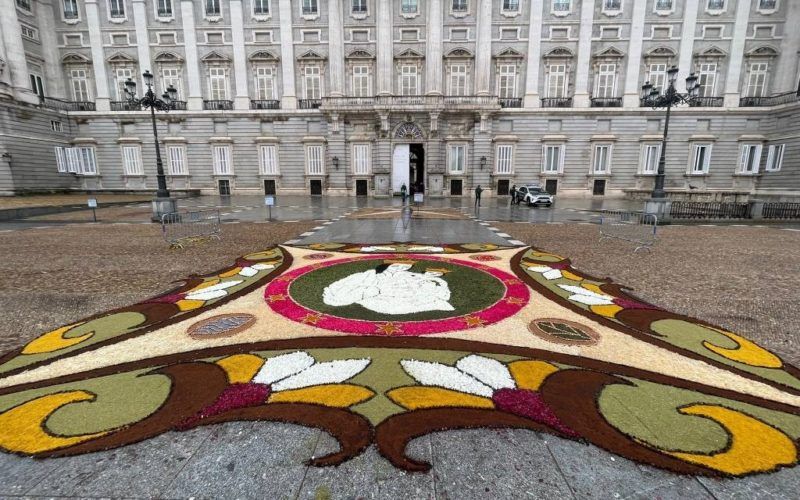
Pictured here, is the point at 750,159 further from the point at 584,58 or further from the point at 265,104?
the point at 265,104

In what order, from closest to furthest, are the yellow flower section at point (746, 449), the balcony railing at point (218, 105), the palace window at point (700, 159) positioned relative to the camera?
the yellow flower section at point (746, 449)
the palace window at point (700, 159)
the balcony railing at point (218, 105)

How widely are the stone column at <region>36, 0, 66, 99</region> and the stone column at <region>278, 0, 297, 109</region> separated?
20102mm

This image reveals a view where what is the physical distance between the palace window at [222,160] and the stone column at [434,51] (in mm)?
18743

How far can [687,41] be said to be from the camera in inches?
1186

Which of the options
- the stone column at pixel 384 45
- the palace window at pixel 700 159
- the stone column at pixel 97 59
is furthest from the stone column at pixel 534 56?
the stone column at pixel 97 59

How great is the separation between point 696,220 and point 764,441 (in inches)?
651

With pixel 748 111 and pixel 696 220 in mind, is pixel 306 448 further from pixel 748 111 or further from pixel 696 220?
pixel 748 111

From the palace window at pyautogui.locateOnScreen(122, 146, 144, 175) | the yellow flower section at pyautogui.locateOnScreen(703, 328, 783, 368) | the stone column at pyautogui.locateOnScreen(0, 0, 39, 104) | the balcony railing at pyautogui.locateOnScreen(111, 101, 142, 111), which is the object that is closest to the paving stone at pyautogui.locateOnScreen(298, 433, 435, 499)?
the yellow flower section at pyautogui.locateOnScreen(703, 328, 783, 368)

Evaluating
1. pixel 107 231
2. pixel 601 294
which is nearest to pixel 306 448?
pixel 601 294

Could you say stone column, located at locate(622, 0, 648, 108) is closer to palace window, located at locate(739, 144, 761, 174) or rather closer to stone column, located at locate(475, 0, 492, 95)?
palace window, located at locate(739, 144, 761, 174)

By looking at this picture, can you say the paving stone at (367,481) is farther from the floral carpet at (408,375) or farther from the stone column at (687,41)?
the stone column at (687,41)

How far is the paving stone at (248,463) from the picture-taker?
2.11 meters

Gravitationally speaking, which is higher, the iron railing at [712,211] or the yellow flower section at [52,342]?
the iron railing at [712,211]

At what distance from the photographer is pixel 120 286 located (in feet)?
20.8
